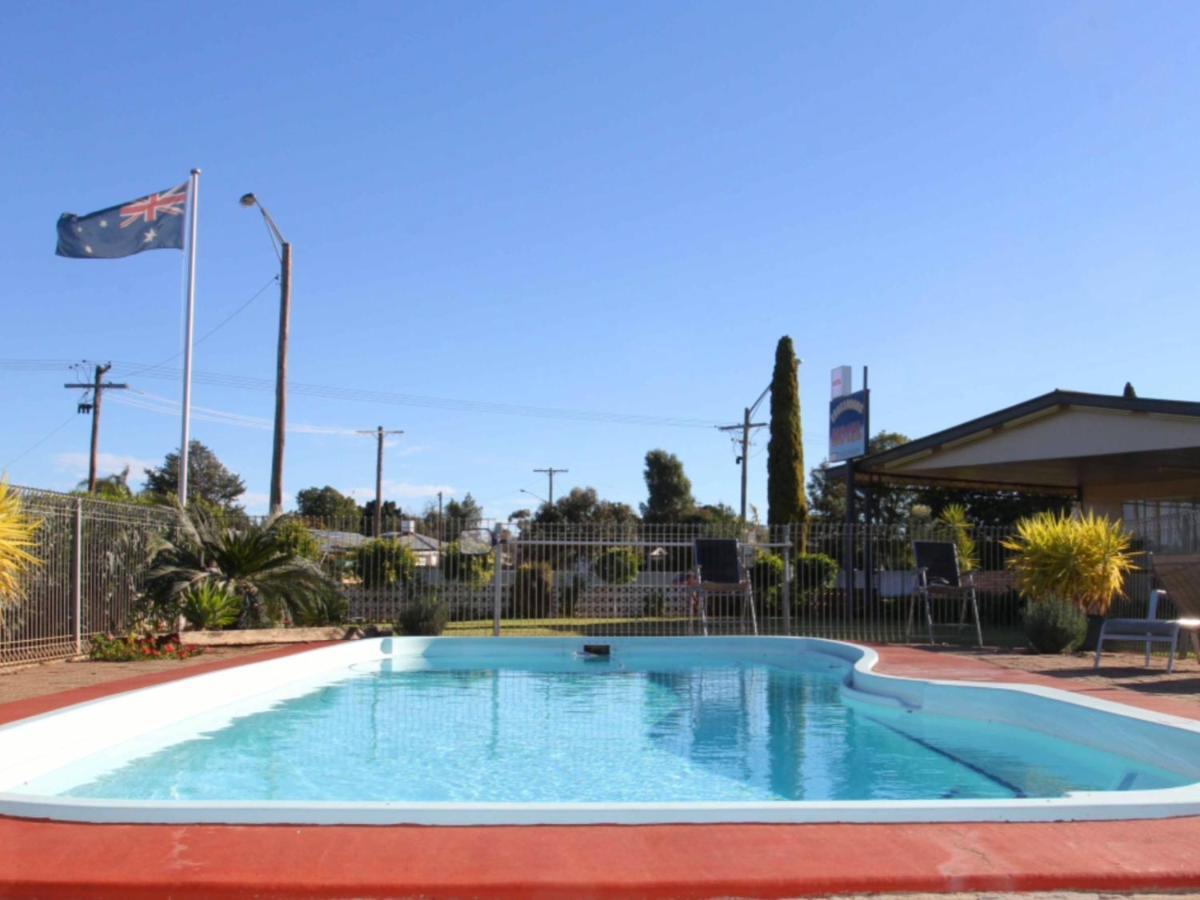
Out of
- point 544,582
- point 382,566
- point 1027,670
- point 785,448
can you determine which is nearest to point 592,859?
point 1027,670

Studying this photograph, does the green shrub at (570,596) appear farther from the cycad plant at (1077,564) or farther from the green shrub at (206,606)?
the cycad plant at (1077,564)

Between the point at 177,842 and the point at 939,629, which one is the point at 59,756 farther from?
the point at 939,629

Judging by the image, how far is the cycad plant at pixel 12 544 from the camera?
10734mm

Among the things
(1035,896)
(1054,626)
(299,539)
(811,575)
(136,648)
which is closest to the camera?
(1035,896)

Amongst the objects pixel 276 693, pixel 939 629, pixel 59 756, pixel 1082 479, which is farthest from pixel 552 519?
pixel 59 756

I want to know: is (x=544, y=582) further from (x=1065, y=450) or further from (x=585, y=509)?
(x=585, y=509)

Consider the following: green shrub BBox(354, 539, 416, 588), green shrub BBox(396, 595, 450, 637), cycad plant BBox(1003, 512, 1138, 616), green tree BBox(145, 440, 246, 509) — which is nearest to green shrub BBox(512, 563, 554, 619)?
green shrub BBox(354, 539, 416, 588)

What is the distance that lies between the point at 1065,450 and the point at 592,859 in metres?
17.0

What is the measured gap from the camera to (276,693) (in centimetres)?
1231

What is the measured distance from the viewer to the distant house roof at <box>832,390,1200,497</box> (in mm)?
17359

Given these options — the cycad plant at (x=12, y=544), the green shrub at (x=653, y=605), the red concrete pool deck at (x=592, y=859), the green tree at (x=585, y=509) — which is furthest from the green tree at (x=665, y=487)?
the red concrete pool deck at (x=592, y=859)

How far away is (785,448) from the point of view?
30.0 m

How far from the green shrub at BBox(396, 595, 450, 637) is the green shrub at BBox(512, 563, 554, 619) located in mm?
3886

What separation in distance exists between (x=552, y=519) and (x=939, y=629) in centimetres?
4221
